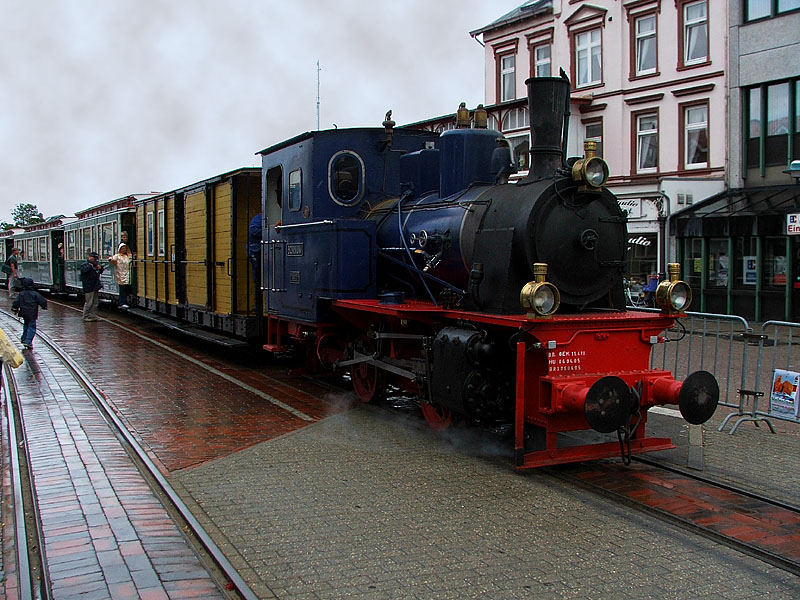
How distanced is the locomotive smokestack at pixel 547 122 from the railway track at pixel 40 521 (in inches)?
153

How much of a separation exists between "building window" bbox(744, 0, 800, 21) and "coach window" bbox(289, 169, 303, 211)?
15.4 metres

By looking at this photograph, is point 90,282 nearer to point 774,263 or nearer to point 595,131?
point 595,131

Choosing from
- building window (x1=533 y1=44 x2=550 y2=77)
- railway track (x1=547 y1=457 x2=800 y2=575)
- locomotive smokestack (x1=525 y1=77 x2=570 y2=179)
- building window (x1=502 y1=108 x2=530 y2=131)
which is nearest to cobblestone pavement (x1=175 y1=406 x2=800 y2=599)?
railway track (x1=547 y1=457 x2=800 y2=575)

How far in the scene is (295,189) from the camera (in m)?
9.58

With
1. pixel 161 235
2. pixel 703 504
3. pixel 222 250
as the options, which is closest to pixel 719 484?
pixel 703 504

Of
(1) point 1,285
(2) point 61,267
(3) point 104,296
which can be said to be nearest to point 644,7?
(3) point 104,296

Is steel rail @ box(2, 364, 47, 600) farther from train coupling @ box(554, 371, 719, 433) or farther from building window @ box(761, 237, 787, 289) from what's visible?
building window @ box(761, 237, 787, 289)

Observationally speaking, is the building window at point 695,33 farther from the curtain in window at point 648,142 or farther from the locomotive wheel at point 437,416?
the locomotive wheel at point 437,416

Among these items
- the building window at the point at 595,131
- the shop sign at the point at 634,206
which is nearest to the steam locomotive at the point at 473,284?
the shop sign at the point at 634,206

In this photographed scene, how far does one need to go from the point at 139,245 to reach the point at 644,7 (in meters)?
15.4

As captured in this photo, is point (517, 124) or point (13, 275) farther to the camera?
point (517, 124)

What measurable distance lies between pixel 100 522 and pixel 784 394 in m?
5.92

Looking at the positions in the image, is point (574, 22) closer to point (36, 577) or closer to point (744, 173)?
point (744, 173)

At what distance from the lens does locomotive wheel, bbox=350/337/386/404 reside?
343 inches
